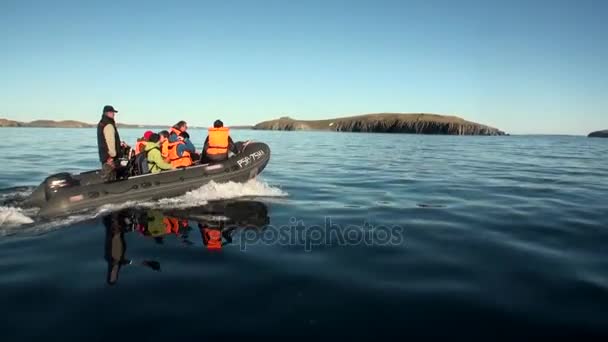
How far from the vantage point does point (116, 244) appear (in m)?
7.03

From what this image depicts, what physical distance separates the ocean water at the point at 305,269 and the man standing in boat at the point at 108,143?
1212 mm

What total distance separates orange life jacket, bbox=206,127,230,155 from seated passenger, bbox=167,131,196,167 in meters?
0.69

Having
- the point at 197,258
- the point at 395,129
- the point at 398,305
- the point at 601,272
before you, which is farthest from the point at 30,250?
the point at 395,129

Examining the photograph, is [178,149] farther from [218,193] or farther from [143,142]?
[218,193]

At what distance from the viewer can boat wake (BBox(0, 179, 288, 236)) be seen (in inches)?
327

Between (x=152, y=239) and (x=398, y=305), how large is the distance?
4996mm

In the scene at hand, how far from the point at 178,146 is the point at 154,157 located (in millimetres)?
848

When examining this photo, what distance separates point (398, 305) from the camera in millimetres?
4652

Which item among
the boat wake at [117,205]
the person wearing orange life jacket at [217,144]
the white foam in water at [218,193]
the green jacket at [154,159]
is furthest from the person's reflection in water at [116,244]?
the person wearing orange life jacket at [217,144]

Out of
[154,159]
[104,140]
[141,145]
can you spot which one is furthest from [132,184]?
[141,145]

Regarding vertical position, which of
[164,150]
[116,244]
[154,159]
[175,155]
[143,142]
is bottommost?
[116,244]

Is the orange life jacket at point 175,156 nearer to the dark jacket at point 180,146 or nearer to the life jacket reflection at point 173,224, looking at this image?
the dark jacket at point 180,146

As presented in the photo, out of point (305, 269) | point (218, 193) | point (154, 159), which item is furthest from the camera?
point (218, 193)

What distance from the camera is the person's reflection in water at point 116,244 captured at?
582 centimetres
